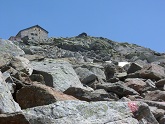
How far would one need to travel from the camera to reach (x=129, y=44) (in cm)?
10875

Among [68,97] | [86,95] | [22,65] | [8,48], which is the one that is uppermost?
[8,48]

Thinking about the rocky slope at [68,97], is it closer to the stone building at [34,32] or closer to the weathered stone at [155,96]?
the weathered stone at [155,96]

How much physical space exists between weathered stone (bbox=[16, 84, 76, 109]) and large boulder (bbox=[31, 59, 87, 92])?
391cm

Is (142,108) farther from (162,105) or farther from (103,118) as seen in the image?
(162,105)

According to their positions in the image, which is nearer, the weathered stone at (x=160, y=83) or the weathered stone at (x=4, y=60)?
Answer: the weathered stone at (x=4, y=60)

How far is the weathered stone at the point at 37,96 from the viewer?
26.2 ft

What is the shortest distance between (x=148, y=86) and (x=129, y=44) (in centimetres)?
9439

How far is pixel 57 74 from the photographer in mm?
13695

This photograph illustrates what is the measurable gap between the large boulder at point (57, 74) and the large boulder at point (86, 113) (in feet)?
19.0

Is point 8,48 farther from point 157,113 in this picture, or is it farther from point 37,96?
point 157,113

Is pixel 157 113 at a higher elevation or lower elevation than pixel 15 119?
higher

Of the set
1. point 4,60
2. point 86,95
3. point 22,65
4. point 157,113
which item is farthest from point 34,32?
point 157,113

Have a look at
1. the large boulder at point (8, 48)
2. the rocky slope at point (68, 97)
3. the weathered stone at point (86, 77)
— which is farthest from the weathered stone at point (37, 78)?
the large boulder at point (8, 48)

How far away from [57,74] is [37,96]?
541 cm
